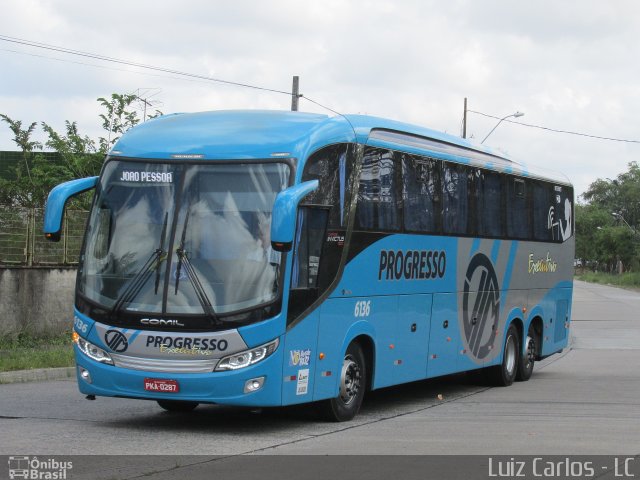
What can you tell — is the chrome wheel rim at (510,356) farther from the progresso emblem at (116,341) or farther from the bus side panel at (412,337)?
the progresso emblem at (116,341)

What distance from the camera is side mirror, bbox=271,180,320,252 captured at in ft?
34.2

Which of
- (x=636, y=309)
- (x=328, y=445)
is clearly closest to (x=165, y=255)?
(x=328, y=445)

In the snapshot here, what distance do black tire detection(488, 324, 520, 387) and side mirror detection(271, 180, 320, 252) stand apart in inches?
322

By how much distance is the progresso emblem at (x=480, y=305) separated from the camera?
53.5 feet

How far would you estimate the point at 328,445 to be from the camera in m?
10.8

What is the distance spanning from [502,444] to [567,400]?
4.90 metres

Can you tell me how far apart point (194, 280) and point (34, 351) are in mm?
9705

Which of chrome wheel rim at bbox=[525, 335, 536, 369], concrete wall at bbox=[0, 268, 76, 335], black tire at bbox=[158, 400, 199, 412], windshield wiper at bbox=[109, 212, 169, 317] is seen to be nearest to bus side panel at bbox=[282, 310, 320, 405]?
windshield wiper at bbox=[109, 212, 169, 317]

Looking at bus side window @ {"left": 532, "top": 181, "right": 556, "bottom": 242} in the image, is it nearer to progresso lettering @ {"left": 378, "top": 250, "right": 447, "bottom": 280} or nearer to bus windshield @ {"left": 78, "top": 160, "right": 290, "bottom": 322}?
progresso lettering @ {"left": 378, "top": 250, "right": 447, "bottom": 280}

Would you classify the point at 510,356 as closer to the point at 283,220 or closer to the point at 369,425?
the point at 369,425

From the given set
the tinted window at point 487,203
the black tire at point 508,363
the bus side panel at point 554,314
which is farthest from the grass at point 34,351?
the bus side panel at point 554,314

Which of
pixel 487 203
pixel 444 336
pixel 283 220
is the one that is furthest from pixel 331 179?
pixel 487 203

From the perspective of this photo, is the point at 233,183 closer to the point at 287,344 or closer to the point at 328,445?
the point at 287,344
